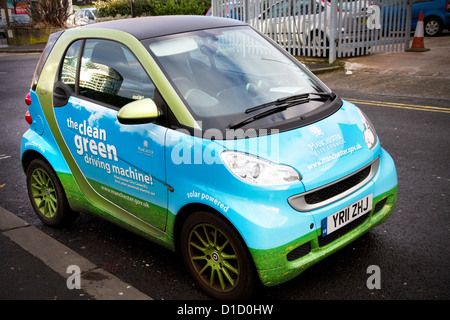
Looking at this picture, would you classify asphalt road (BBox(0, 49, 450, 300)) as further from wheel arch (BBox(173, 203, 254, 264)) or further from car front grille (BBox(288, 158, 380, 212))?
car front grille (BBox(288, 158, 380, 212))

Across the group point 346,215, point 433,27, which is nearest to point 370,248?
point 346,215

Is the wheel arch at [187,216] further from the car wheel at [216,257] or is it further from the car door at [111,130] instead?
the car door at [111,130]

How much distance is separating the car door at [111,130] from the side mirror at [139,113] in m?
0.11

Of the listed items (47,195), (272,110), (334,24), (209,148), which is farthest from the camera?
(334,24)

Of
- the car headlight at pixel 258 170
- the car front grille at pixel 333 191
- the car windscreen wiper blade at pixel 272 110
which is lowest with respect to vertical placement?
the car front grille at pixel 333 191

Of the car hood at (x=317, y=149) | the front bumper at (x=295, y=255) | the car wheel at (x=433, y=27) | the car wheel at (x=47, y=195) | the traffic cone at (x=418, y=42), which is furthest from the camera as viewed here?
the car wheel at (x=433, y=27)

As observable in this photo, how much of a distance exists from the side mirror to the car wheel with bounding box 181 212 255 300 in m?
0.69

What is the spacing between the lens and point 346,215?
3.11 meters

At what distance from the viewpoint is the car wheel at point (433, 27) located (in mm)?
16956

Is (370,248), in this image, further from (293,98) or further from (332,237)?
(293,98)

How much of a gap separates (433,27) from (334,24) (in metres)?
6.37

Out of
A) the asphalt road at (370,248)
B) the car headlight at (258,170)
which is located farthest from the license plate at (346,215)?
the asphalt road at (370,248)

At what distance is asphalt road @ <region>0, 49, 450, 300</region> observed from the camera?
3244mm
